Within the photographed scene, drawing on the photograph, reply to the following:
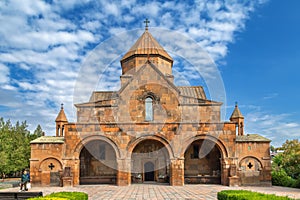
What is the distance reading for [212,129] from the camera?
704 inches

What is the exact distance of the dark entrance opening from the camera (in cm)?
1947

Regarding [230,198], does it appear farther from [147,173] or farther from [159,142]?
[147,173]

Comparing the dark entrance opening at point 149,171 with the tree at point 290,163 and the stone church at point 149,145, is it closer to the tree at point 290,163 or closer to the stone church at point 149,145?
the stone church at point 149,145

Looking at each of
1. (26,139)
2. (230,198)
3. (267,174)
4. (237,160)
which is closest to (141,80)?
(237,160)

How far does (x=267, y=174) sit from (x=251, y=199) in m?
11.5

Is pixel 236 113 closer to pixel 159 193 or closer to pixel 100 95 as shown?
pixel 100 95

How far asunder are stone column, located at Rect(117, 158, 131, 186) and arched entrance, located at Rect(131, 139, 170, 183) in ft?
5.55

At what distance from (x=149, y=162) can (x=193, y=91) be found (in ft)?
25.0

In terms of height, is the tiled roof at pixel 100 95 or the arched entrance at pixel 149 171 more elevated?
the tiled roof at pixel 100 95

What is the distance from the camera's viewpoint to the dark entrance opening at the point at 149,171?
19.5 metres

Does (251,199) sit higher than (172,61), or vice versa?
(172,61)

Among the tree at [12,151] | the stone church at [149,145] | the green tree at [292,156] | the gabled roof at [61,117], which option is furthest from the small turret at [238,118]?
the tree at [12,151]

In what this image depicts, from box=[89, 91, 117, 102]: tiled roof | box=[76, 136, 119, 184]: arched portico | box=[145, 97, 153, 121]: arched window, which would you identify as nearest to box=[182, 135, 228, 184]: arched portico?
box=[145, 97, 153, 121]: arched window

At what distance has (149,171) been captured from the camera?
1956cm
